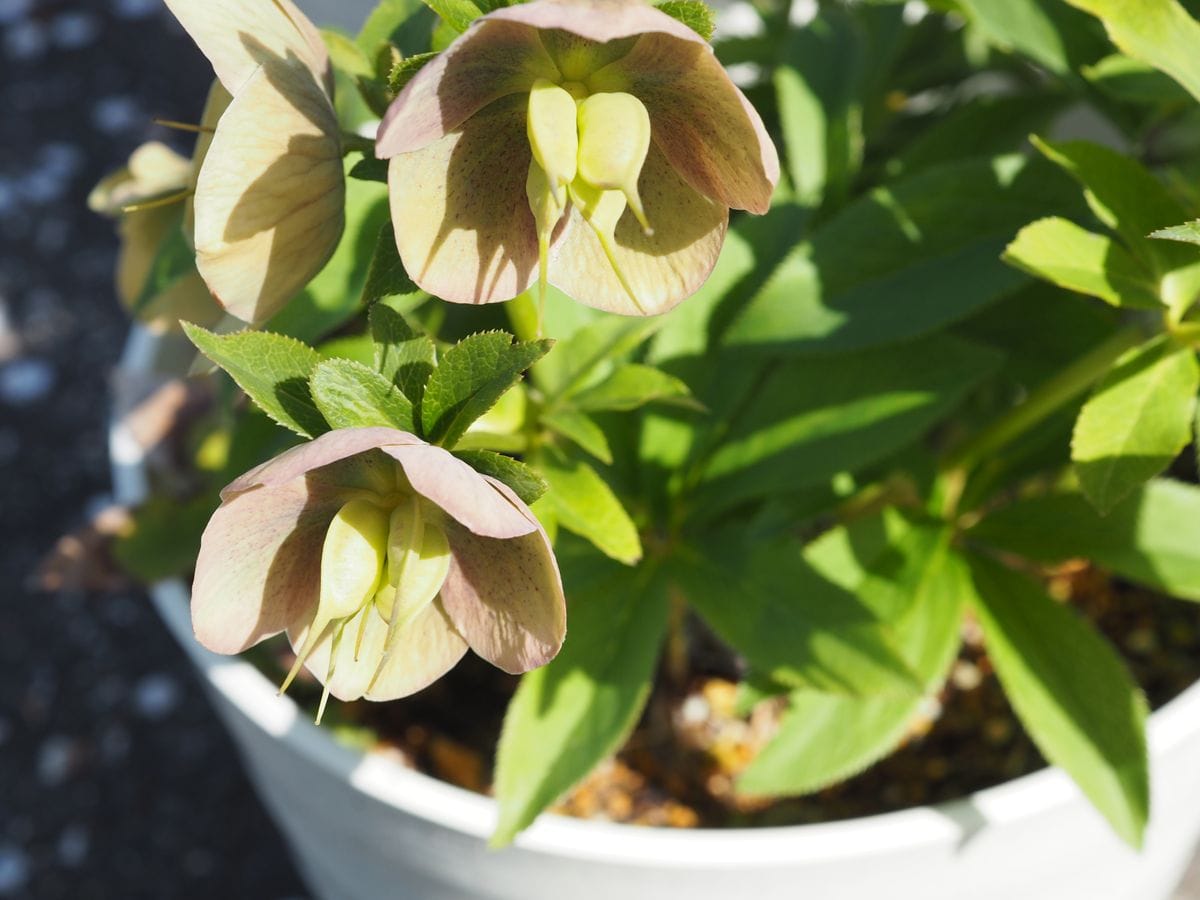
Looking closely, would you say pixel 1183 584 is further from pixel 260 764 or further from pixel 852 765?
pixel 260 764

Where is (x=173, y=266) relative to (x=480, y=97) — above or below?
below

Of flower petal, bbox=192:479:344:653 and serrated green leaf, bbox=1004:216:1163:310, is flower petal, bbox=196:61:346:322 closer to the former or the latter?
flower petal, bbox=192:479:344:653

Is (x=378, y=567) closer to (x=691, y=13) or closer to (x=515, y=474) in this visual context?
(x=515, y=474)

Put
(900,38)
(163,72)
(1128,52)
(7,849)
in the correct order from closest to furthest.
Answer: (1128,52)
(900,38)
(7,849)
(163,72)

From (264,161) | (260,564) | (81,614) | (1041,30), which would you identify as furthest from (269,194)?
(81,614)

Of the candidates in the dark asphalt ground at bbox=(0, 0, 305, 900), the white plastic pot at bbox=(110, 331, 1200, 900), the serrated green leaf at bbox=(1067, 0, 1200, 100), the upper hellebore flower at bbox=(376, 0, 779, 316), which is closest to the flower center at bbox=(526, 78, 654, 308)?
the upper hellebore flower at bbox=(376, 0, 779, 316)

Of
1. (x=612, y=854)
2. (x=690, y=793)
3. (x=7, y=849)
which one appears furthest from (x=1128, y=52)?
(x=7, y=849)
